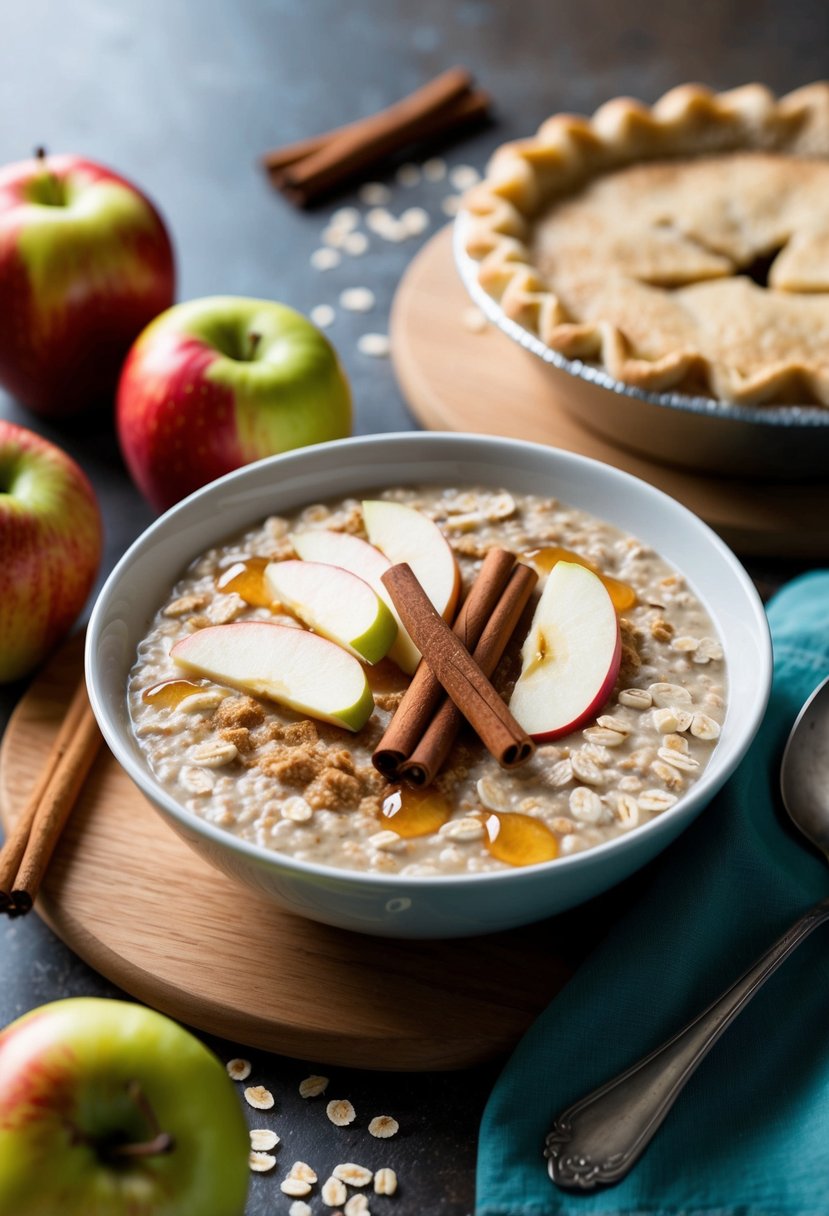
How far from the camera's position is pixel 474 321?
2160 mm

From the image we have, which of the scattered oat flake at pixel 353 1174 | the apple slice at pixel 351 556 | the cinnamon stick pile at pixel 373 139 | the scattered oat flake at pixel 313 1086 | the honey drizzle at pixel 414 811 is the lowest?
the scattered oat flake at pixel 353 1174

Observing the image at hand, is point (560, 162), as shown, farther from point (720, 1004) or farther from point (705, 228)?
point (720, 1004)

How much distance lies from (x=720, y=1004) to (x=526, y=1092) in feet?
0.66

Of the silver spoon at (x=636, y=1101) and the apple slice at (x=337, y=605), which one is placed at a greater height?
the apple slice at (x=337, y=605)

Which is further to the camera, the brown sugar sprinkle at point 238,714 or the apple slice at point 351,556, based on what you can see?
the apple slice at point 351,556

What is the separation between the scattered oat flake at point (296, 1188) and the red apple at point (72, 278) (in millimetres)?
1290

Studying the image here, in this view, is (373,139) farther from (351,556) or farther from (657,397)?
(351,556)

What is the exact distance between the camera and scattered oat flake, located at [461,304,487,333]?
7.07ft

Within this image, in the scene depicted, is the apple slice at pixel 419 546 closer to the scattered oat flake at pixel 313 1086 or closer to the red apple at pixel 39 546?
the red apple at pixel 39 546

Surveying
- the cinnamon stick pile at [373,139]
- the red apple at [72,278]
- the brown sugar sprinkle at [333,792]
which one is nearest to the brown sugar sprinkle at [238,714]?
the brown sugar sprinkle at [333,792]

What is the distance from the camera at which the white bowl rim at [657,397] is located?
170 cm

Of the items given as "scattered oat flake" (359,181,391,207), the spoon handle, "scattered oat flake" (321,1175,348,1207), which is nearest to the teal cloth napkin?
the spoon handle

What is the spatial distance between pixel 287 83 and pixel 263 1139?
2.32 metres

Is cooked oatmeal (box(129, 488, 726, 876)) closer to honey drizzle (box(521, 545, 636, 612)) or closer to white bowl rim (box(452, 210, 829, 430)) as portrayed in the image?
honey drizzle (box(521, 545, 636, 612))
